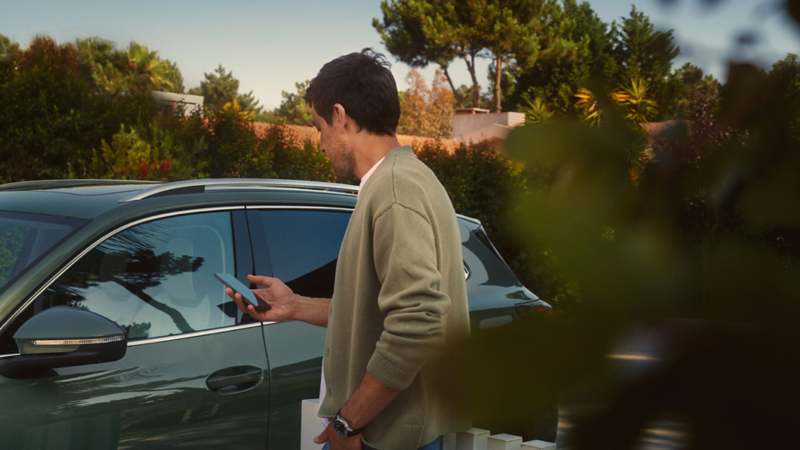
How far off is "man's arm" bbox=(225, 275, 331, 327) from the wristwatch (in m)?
0.49

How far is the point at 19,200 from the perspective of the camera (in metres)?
2.68

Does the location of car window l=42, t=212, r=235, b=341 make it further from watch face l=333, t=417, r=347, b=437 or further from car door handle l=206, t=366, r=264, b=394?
watch face l=333, t=417, r=347, b=437

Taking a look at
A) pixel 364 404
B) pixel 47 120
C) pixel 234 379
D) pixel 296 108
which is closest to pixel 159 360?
pixel 234 379

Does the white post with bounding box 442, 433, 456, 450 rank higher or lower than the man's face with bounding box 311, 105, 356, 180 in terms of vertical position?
lower

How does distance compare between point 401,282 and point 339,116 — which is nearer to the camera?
point 401,282

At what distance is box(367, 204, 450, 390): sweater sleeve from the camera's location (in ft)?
4.84

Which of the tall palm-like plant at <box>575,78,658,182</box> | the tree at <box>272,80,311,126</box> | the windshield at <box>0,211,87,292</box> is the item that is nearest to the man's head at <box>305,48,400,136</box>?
the windshield at <box>0,211,87,292</box>

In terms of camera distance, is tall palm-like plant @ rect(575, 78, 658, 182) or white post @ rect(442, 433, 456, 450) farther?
white post @ rect(442, 433, 456, 450)

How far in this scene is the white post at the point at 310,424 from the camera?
2.21m

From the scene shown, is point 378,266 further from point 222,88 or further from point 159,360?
point 222,88

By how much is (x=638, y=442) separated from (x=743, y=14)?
259 millimetres

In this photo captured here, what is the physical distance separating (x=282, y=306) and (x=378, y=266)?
58 centimetres

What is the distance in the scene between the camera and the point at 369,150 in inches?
76.2

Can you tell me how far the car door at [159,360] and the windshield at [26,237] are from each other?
0.13 m
